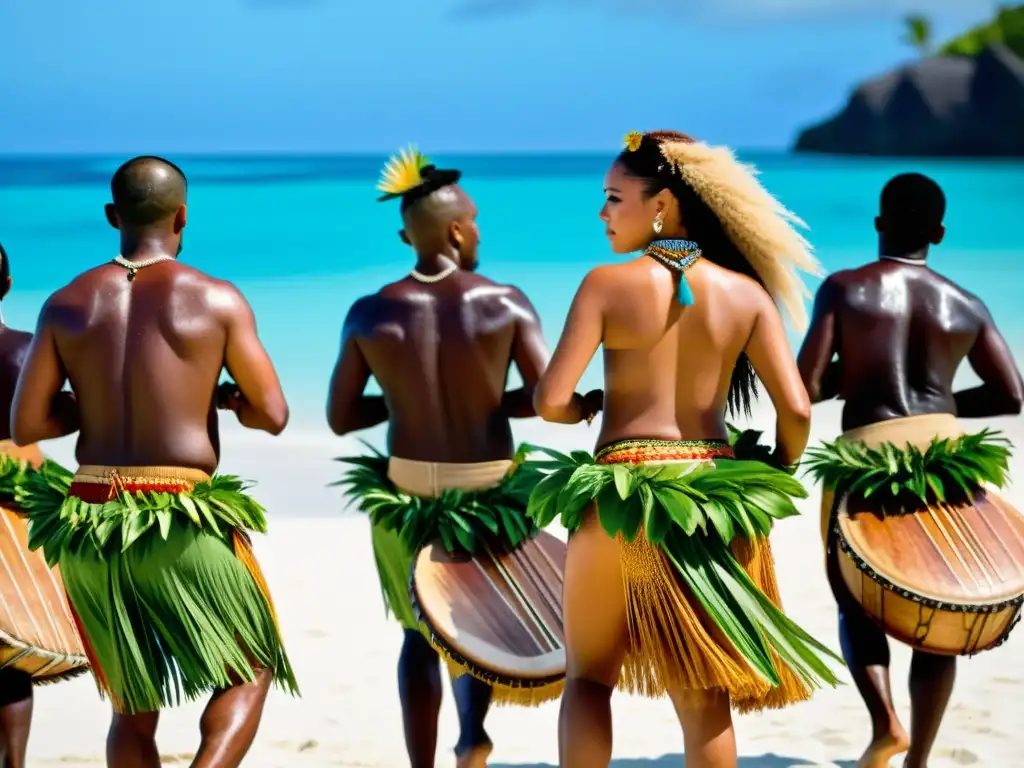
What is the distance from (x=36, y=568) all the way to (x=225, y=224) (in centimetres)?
2035

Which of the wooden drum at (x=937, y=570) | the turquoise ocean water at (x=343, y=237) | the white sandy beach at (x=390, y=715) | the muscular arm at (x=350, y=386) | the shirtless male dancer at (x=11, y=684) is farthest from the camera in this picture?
the turquoise ocean water at (x=343, y=237)

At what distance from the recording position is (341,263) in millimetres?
21938

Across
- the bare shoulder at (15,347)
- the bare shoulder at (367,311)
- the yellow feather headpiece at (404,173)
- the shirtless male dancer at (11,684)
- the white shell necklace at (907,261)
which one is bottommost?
the shirtless male dancer at (11,684)

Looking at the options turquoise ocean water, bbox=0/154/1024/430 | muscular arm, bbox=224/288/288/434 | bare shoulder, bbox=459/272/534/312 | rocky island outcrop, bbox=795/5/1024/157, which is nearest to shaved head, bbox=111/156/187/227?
muscular arm, bbox=224/288/288/434

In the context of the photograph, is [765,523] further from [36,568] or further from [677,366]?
[36,568]

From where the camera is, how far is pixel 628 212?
3723 mm

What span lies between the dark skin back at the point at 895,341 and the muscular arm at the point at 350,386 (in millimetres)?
1135

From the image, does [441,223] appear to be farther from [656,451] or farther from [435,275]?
[656,451]

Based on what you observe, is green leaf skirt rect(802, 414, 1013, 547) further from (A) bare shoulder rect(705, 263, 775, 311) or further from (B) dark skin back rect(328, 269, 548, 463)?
(A) bare shoulder rect(705, 263, 775, 311)

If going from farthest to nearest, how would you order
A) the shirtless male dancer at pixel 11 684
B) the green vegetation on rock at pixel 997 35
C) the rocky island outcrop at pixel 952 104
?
the green vegetation on rock at pixel 997 35 < the rocky island outcrop at pixel 952 104 < the shirtless male dancer at pixel 11 684

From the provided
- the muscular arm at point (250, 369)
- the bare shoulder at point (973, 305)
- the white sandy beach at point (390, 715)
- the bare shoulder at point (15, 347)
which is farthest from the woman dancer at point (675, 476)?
the white sandy beach at point (390, 715)

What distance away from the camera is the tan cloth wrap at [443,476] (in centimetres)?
455

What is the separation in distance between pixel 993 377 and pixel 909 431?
0.29m

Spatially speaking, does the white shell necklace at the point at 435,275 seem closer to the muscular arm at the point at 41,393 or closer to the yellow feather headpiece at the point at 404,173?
the yellow feather headpiece at the point at 404,173
